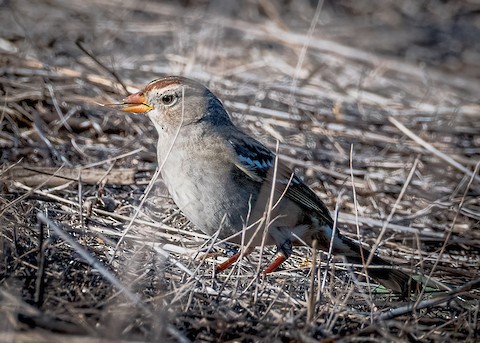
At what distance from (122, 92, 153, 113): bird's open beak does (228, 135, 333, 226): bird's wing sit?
26.6 inches

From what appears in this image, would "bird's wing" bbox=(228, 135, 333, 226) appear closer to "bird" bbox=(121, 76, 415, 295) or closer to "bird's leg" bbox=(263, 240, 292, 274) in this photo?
"bird" bbox=(121, 76, 415, 295)

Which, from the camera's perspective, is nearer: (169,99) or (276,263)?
(276,263)

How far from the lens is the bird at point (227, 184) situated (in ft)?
15.4

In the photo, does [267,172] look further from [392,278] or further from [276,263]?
[392,278]

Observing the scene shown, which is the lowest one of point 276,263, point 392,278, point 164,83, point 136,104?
point 276,263

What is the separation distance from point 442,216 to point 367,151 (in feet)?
4.20

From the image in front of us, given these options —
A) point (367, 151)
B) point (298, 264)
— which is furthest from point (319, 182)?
point (298, 264)

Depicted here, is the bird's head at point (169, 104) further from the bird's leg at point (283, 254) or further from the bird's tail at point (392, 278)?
the bird's tail at point (392, 278)

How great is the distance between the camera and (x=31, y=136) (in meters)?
6.56

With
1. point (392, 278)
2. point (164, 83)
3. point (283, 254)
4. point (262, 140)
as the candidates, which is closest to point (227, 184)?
point (283, 254)

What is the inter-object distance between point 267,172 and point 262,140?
6.32 ft

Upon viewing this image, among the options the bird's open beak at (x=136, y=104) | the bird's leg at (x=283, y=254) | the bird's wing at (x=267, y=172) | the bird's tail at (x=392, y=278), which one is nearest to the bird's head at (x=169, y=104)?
the bird's open beak at (x=136, y=104)

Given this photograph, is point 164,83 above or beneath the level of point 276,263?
above

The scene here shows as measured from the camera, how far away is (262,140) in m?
6.99
